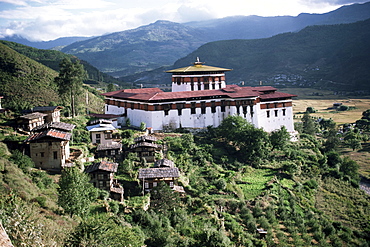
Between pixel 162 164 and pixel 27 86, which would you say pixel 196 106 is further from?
pixel 27 86

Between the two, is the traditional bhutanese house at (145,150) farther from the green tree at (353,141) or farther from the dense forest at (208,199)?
the green tree at (353,141)

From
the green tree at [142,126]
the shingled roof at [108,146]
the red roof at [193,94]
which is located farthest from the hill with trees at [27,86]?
the shingled roof at [108,146]

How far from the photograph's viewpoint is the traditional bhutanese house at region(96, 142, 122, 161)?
135 feet

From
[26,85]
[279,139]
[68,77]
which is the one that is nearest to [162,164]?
[279,139]

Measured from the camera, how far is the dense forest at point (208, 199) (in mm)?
23766

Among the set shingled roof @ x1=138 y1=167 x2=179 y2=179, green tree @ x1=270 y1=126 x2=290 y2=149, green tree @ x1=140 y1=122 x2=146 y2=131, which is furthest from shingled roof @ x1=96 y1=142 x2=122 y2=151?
green tree @ x1=270 y1=126 x2=290 y2=149

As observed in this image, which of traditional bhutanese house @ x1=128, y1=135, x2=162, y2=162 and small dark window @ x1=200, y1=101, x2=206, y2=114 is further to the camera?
small dark window @ x1=200, y1=101, x2=206, y2=114

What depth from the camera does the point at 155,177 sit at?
1409 inches

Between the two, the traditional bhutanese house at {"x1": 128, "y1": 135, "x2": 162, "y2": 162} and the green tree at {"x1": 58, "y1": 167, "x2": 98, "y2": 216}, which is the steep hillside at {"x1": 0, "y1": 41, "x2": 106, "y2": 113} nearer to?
the traditional bhutanese house at {"x1": 128, "y1": 135, "x2": 162, "y2": 162}

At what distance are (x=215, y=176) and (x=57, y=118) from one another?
22830 mm

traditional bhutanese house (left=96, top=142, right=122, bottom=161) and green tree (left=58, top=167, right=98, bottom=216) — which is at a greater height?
traditional bhutanese house (left=96, top=142, right=122, bottom=161)

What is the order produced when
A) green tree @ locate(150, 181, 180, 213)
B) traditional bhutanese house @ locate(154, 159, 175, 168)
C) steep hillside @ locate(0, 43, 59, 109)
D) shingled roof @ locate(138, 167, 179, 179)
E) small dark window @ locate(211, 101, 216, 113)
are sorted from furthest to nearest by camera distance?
steep hillside @ locate(0, 43, 59, 109) → small dark window @ locate(211, 101, 216, 113) → traditional bhutanese house @ locate(154, 159, 175, 168) → shingled roof @ locate(138, 167, 179, 179) → green tree @ locate(150, 181, 180, 213)

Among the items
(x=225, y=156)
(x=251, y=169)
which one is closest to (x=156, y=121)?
(x=225, y=156)

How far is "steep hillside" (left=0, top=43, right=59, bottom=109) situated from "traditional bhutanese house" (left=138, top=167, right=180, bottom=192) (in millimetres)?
30159
